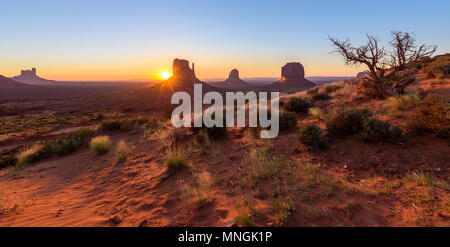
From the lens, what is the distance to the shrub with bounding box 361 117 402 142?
544 cm

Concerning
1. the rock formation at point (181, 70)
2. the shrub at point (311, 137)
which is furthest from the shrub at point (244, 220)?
the rock formation at point (181, 70)

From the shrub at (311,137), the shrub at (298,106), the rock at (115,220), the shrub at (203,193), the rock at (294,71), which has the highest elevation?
the rock at (294,71)

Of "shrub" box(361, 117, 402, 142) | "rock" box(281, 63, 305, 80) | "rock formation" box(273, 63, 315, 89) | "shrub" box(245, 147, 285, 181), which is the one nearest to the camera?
"shrub" box(245, 147, 285, 181)

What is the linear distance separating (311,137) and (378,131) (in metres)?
1.73

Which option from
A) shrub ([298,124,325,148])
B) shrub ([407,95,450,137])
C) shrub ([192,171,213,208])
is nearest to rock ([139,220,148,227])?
shrub ([192,171,213,208])

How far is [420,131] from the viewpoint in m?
5.43

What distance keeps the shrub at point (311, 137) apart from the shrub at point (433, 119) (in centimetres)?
239

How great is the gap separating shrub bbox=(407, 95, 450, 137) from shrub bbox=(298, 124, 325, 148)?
2.39m

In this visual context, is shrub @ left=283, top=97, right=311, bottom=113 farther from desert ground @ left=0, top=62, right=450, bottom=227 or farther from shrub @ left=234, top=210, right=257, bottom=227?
shrub @ left=234, top=210, right=257, bottom=227

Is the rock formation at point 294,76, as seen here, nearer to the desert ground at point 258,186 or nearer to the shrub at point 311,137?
the shrub at point 311,137

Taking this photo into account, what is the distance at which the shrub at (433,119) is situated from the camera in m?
5.06

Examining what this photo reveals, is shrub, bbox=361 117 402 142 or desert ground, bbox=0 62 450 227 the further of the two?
shrub, bbox=361 117 402 142
